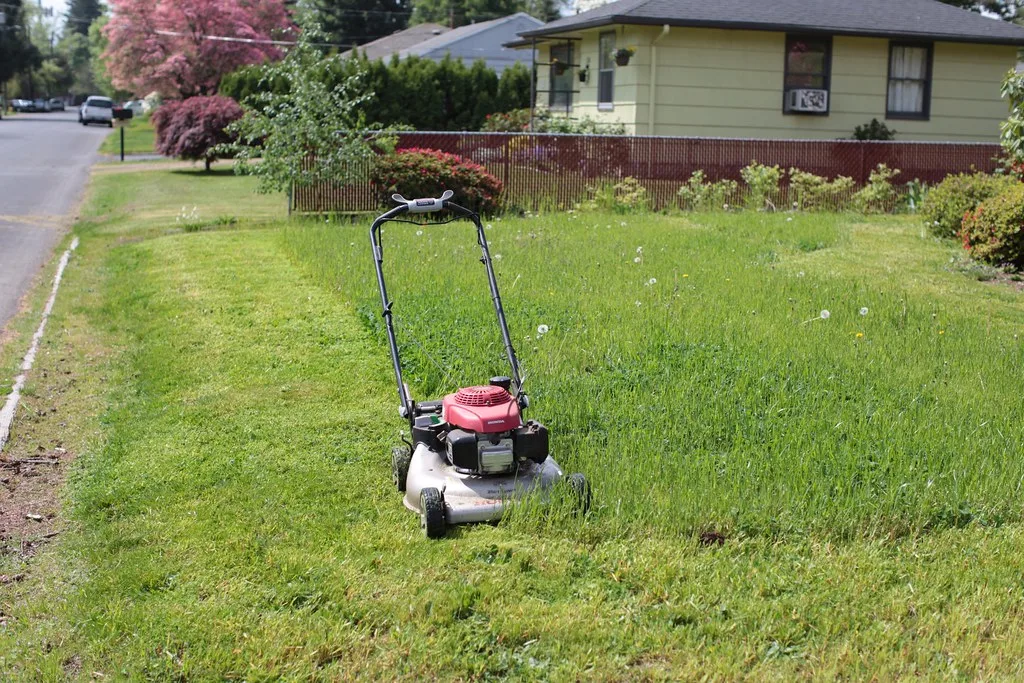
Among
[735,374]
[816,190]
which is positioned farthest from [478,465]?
[816,190]

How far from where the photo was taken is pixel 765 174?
60.4ft

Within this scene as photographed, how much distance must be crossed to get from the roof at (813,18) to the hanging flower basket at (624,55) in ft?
2.15

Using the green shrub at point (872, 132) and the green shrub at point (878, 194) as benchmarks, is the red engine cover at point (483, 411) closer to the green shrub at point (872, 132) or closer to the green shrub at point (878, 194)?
the green shrub at point (878, 194)

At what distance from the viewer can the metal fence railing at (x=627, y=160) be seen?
18.1 m

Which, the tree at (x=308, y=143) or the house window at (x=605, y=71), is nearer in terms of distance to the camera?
the tree at (x=308, y=143)

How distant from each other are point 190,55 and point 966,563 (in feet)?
147

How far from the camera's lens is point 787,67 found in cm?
2194

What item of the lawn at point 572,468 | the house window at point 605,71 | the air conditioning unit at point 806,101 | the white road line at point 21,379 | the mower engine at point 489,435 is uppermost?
the house window at point 605,71

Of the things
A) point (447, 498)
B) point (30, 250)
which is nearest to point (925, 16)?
point (30, 250)

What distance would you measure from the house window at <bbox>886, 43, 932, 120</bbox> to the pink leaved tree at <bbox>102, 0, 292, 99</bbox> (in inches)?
1136

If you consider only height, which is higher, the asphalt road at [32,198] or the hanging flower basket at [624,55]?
the hanging flower basket at [624,55]

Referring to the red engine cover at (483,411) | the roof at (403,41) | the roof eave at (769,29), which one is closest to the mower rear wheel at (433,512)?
the red engine cover at (483,411)

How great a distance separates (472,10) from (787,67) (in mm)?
46738

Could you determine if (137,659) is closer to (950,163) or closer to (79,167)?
(950,163)
